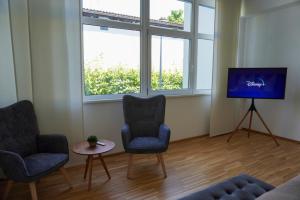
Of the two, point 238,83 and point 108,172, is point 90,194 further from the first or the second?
point 238,83

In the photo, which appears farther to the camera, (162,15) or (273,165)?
(162,15)

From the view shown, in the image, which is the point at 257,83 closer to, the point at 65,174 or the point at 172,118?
the point at 172,118

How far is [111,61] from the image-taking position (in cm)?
321

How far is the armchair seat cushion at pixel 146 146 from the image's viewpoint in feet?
8.28

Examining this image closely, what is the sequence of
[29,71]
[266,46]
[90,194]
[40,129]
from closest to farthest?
[90,194], [29,71], [40,129], [266,46]

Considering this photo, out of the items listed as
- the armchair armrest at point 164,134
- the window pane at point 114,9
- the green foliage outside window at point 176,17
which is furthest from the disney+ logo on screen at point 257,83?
the window pane at point 114,9

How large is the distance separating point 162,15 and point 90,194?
287 centimetres

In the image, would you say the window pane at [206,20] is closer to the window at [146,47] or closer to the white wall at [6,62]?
the window at [146,47]

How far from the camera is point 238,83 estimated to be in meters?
3.83

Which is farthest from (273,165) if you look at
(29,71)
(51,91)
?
(29,71)

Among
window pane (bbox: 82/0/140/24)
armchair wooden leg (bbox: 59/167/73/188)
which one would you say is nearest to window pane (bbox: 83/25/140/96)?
window pane (bbox: 82/0/140/24)

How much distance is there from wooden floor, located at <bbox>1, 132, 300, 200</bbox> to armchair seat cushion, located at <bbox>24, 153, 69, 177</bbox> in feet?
1.30

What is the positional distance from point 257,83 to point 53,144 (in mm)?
3302

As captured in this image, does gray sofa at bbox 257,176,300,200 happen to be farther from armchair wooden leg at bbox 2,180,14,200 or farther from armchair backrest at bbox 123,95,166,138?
armchair wooden leg at bbox 2,180,14,200
